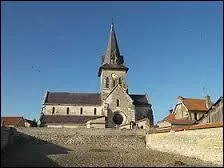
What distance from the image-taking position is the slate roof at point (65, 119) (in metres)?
46.9

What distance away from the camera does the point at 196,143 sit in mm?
23953

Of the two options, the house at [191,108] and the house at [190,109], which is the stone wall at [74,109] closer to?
the house at [190,109]

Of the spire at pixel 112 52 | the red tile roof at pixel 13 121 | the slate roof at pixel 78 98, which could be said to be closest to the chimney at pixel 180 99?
the slate roof at pixel 78 98

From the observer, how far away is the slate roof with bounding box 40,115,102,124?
154 ft

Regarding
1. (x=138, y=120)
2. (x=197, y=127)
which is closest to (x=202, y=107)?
(x=138, y=120)

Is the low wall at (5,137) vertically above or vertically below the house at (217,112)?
below

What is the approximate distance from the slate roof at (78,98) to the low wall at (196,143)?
21.2 m

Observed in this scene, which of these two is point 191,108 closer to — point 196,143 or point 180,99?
point 180,99

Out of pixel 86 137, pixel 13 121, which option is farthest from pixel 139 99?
pixel 13 121

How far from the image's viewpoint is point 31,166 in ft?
61.6

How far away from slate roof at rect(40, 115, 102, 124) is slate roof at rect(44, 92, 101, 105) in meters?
2.76

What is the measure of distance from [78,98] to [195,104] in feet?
62.7

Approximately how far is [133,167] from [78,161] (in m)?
4.45

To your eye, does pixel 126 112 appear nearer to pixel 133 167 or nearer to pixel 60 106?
pixel 60 106
